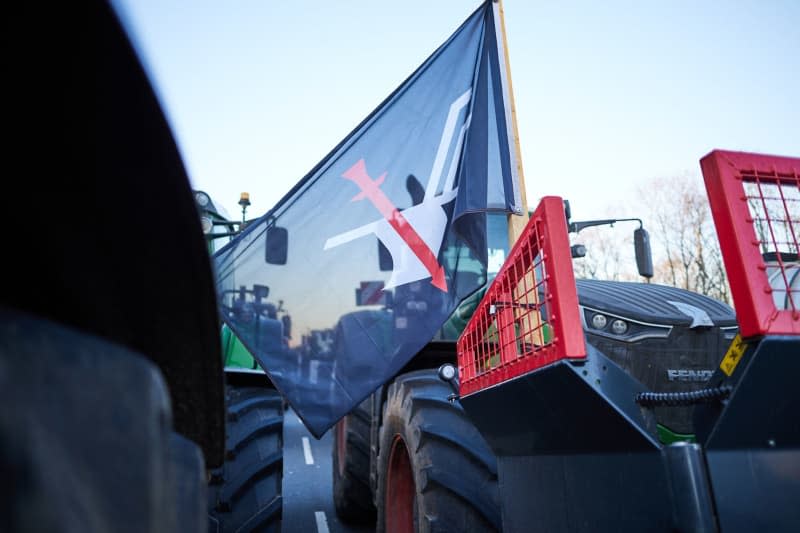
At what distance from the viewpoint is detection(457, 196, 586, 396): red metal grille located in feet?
4.95

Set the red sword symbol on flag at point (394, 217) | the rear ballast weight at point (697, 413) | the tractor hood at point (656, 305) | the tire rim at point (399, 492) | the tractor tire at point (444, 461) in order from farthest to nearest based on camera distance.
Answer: the tire rim at point (399, 492), the red sword symbol on flag at point (394, 217), the tractor hood at point (656, 305), the tractor tire at point (444, 461), the rear ballast weight at point (697, 413)

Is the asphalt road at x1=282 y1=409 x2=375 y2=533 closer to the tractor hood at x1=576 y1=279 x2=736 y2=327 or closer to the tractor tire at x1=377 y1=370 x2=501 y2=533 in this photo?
the tractor tire at x1=377 y1=370 x2=501 y2=533

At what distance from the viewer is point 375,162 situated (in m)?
3.09

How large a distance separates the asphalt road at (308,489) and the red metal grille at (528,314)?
344cm

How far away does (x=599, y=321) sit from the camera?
2.67m

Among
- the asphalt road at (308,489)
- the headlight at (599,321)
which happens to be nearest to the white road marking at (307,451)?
the asphalt road at (308,489)

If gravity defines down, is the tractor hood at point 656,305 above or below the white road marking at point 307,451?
above

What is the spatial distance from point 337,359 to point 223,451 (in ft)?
6.13

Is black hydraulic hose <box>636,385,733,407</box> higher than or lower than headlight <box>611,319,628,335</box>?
lower

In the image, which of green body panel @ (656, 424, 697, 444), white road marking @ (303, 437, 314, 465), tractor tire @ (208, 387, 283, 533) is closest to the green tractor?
tractor tire @ (208, 387, 283, 533)

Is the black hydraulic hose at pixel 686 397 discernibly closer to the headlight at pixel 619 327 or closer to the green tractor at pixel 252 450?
the headlight at pixel 619 327

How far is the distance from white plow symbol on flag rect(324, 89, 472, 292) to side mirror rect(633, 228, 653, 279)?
1079 millimetres

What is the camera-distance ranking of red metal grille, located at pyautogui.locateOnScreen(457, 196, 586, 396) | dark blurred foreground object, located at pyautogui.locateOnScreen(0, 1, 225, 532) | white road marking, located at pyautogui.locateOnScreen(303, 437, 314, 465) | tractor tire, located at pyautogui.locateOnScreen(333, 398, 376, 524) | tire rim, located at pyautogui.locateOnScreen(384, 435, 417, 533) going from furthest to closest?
white road marking, located at pyautogui.locateOnScreen(303, 437, 314, 465) → tractor tire, located at pyautogui.locateOnScreen(333, 398, 376, 524) → tire rim, located at pyautogui.locateOnScreen(384, 435, 417, 533) → red metal grille, located at pyautogui.locateOnScreen(457, 196, 586, 396) → dark blurred foreground object, located at pyautogui.locateOnScreen(0, 1, 225, 532)

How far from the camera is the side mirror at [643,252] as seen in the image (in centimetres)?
314
